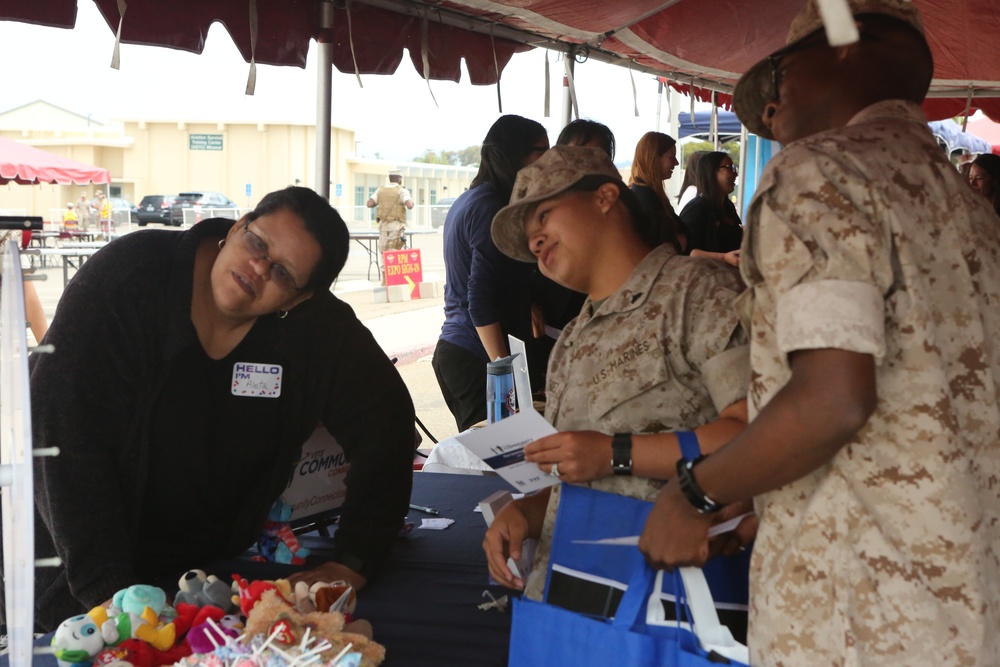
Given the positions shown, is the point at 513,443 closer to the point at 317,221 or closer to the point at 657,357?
the point at 657,357

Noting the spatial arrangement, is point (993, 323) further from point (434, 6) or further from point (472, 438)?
point (434, 6)

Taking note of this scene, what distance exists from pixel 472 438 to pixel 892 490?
2.05 ft

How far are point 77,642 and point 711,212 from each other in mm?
4401

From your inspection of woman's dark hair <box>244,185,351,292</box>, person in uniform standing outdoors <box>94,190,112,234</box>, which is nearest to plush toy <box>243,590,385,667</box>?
woman's dark hair <box>244,185,351,292</box>

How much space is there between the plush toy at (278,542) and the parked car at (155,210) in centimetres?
2989

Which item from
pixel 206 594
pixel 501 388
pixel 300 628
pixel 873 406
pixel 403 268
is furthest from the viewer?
pixel 403 268

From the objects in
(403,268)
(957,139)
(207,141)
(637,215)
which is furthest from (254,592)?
(207,141)

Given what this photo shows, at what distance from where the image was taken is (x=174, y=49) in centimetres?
317

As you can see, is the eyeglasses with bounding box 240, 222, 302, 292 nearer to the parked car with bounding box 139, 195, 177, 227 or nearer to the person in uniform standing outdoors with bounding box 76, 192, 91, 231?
the person in uniform standing outdoors with bounding box 76, 192, 91, 231

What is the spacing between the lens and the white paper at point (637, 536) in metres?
1.32

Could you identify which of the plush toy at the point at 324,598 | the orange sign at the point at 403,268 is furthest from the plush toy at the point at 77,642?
the orange sign at the point at 403,268

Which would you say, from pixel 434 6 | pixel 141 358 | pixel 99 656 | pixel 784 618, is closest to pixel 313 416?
pixel 141 358

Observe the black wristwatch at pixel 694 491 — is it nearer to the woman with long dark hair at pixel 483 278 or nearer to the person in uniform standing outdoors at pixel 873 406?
the person in uniform standing outdoors at pixel 873 406

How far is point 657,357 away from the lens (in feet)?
5.08
